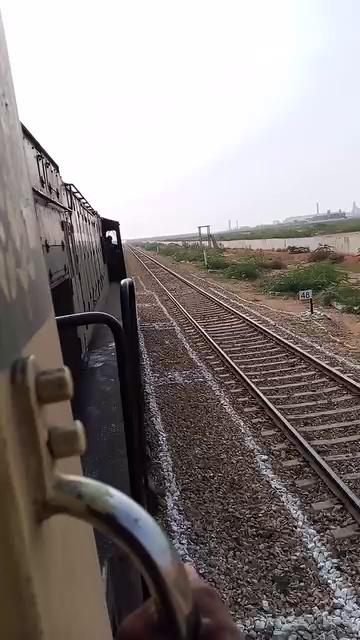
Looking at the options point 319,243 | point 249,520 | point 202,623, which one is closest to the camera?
point 202,623

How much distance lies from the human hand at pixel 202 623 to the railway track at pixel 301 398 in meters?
4.54

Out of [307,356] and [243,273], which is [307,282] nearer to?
[243,273]

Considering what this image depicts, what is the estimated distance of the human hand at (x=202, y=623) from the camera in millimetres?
670

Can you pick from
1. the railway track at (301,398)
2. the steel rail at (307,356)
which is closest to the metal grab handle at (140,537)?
the railway track at (301,398)

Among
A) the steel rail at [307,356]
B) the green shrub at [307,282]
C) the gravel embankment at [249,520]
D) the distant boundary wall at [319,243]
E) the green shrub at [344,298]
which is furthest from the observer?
the distant boundary wall at [319,243]

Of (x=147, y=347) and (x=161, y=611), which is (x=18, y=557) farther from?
(x=147, y=347)

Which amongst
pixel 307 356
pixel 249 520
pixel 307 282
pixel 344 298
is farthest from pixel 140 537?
pixel 307 282

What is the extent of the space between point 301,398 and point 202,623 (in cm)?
762

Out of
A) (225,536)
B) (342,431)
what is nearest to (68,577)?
(225,536)

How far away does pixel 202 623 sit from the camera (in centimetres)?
68

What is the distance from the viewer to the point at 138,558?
67 centimetres

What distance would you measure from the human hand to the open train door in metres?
0.10

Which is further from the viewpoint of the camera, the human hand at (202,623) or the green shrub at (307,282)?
the green shrub at (307,282)

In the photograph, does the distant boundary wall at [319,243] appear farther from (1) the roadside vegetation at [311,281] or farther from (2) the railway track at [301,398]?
(2) the railway track at [301,398]
